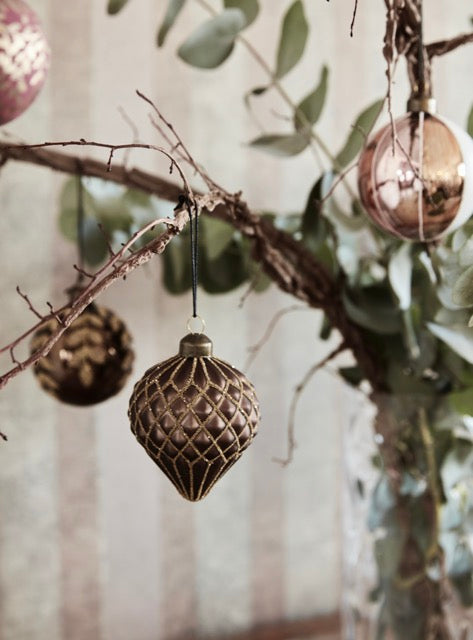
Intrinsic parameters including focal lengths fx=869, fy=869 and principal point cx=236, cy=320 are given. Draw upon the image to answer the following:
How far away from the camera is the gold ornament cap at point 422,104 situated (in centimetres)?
62

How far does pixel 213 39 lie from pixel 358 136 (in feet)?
0.56

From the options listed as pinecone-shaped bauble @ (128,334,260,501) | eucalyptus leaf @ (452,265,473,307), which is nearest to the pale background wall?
eucalyptus leaf @ (452,265,473,307)

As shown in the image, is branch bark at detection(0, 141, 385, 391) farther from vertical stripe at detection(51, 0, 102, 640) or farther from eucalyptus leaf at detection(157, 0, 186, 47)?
vertical stripe at detection(51, 0, 102, 640)

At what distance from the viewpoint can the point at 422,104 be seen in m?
0.62

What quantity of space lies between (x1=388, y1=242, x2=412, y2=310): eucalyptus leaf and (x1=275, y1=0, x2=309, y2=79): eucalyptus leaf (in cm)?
24

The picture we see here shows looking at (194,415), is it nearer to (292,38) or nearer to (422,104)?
(422,104)

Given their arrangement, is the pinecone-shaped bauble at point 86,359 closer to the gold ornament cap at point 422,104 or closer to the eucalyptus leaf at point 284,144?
the eucalyptus leaf at point 284,144

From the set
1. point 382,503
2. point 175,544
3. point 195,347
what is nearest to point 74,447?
point 175,544

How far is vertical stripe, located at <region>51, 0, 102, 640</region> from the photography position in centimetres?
107

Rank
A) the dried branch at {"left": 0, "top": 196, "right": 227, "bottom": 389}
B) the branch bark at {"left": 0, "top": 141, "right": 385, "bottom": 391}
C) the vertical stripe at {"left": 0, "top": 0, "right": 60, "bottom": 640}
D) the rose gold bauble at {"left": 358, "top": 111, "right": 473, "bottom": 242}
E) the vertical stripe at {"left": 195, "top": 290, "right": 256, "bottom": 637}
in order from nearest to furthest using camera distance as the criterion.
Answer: the dried branch at {"left": 0, "top": 196, "right": 227, "bottom": 389} < the rose gold bauble at {"left": 358, "top": 111, "right": 473, "bottom": 242} < the branch bark at {"left": 0, "top": 141, "right": 385, "bottom": 391} < the vertical stripe at {"left": 0, "top": 0, "right": 60, "bottom": 640} < the vertical stripe at {"left": 195, "top": 290, "right": 256, "bottom": 637}

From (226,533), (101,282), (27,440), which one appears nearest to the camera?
(101,282)

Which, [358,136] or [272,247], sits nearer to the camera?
[272,247]

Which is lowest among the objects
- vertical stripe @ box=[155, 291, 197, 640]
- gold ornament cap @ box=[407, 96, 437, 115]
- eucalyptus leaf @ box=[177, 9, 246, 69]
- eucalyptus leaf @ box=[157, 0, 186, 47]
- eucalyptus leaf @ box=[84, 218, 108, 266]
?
vertical stripe @ box=[155, 291, 197, 640]

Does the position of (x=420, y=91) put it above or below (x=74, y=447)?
above
